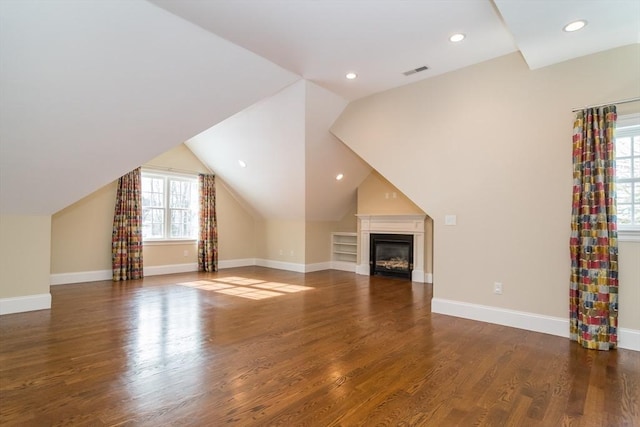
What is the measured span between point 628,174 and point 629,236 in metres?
0.63

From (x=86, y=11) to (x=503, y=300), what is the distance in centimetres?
490

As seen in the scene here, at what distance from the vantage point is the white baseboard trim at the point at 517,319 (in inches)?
126

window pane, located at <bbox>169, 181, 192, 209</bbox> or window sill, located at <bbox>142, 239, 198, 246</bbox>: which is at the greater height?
window pane, located at <bbox>169, 181, 192, 209</bbox>

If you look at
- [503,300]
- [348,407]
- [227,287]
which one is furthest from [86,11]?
[503,300]

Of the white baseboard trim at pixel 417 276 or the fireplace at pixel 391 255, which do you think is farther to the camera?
the fireplace at pixel 391 255

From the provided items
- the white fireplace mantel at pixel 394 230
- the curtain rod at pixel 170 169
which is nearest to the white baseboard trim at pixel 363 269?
the white fireplace mantel at pixel 394 230

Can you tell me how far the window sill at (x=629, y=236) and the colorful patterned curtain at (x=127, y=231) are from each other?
289 inches

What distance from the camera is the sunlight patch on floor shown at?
561cm

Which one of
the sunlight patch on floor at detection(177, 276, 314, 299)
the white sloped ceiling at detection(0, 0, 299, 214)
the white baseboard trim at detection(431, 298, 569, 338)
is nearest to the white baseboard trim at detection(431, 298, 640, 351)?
the white baseboard trim at detection(431, 298, 569, 338)

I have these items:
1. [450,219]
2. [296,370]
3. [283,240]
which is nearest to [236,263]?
[283,240]

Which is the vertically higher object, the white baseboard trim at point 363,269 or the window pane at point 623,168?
the window pane at point 623,168

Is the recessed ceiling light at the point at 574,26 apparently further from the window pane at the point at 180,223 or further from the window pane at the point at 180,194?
the window pane at the point at 180,223

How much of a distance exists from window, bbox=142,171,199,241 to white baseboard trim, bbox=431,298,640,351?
5.78 meters

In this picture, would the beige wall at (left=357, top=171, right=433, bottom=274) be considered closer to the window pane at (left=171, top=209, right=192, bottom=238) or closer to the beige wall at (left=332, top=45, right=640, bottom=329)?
the beige wall at (left=332, top=45, right=640, bottom=329)
